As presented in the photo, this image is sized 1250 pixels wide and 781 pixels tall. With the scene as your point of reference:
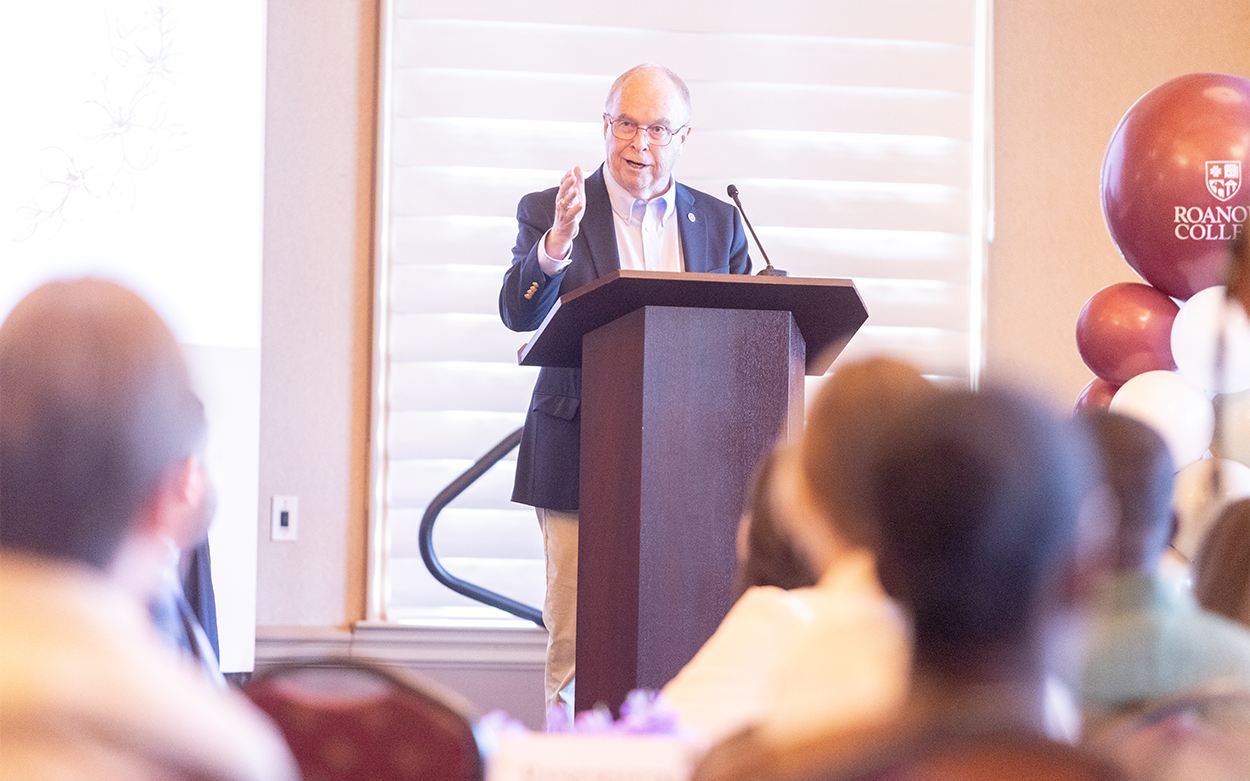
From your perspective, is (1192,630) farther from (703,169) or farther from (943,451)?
(703,169)

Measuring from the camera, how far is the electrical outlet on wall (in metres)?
3.70

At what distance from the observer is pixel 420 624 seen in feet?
12.0

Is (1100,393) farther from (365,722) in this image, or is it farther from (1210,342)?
(365,722)

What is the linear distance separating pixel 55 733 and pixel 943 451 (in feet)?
1.74

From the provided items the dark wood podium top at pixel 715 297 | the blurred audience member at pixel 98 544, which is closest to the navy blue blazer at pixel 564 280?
the dark wood podium top at pixel 715 297

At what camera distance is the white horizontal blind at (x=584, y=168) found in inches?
146

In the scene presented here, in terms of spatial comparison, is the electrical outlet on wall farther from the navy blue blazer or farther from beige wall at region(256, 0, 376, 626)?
the navy blue blazer

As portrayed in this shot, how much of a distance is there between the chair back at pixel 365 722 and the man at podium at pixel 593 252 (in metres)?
1.72

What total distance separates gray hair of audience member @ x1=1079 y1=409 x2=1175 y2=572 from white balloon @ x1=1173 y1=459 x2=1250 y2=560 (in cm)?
99

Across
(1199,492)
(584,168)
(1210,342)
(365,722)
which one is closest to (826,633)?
(365,722)

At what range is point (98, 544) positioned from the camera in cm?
75

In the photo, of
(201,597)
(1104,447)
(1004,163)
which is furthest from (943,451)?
(1004,163)

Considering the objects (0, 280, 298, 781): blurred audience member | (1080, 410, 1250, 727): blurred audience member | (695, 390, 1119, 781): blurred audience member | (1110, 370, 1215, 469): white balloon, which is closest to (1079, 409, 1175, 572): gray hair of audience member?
(1080, 410, 1250, 727): blurred audience member

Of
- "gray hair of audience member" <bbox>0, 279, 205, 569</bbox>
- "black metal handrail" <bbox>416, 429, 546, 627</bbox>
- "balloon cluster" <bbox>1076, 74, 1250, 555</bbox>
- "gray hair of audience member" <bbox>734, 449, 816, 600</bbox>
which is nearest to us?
"gray hair of audience member" <bbox>0, 279, 205, 569</bbox>
